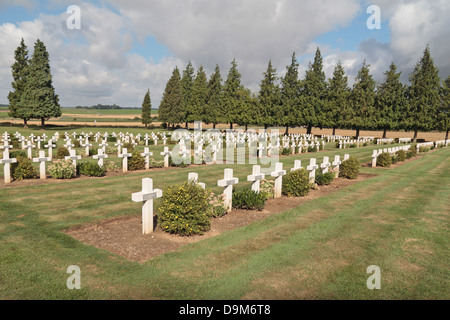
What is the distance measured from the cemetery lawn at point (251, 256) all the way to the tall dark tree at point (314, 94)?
4646 cm

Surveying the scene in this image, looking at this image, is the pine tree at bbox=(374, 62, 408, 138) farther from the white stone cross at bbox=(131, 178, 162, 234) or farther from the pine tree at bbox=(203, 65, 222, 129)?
the white stone cross at bbox=(131, 178, 162, 234)

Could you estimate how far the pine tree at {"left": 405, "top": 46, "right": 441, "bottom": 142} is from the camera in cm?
4797

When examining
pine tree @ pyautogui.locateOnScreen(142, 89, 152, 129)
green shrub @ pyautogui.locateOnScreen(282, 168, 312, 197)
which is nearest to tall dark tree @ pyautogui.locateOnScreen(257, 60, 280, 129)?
pine tree @ pyautogui.locateOnScreen(142, 89, 152, 129)

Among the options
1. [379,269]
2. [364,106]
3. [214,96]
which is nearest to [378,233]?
[379,269]

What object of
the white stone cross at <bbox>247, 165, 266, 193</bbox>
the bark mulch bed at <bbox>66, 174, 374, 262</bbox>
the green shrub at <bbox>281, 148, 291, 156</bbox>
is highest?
the white stone cross at <bbox>247, 165, 266, 193</bbox>

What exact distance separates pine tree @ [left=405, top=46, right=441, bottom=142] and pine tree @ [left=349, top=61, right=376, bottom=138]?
5859 millimetres

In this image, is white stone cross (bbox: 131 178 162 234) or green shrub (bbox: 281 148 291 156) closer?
white stone cross (bbox: 131 178 162 234)

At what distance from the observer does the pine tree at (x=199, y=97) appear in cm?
6281

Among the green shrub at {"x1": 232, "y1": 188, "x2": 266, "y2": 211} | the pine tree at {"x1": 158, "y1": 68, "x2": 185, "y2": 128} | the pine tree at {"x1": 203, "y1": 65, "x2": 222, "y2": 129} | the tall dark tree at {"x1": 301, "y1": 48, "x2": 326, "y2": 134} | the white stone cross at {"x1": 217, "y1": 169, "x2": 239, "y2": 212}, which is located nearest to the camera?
the white stone cross at {"x1": 217, "y1": 169, "x2": 239, "y2": 212}

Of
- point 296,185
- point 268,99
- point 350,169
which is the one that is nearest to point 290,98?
point 268,99

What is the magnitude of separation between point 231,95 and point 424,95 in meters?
34.0

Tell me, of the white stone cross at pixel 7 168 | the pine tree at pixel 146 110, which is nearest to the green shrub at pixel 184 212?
the white stone cross at pixel 7 168
